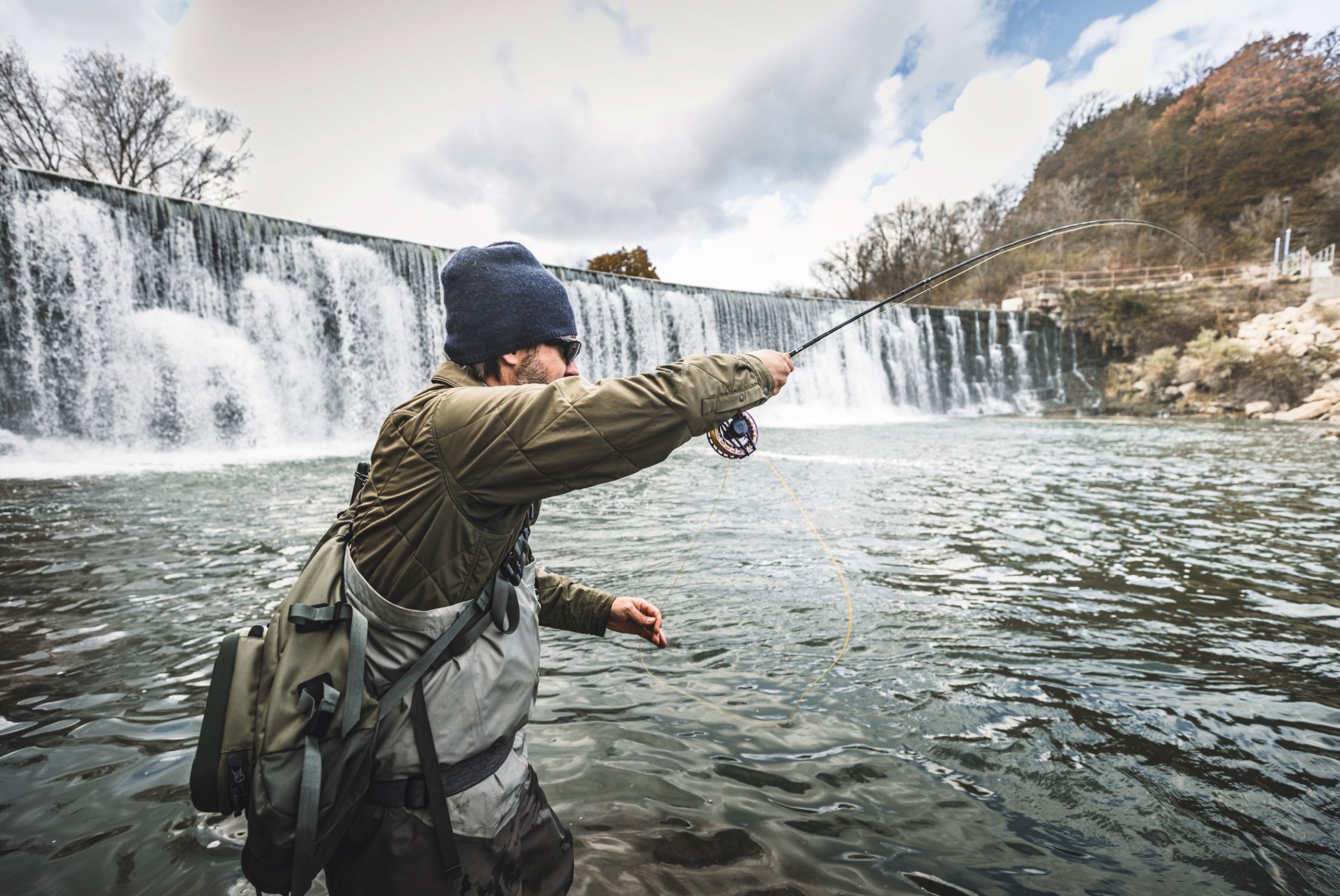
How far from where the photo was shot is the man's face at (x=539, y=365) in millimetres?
1691

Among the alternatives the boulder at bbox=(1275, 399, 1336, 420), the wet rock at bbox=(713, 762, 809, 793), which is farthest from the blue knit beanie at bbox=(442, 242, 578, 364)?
the boulder at bbox=(1275, 399, 1336, 420)

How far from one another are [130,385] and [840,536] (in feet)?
55.6

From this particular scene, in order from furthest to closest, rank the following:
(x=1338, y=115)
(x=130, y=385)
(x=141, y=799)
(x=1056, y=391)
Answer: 1. (x=1338, y=115)
2. (x=1056, y=391)
3. (x=130, y=385)
4. (x=141, y=799)

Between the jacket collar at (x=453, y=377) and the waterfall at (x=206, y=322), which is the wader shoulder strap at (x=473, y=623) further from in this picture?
the waterfall at (x=206, y=322)

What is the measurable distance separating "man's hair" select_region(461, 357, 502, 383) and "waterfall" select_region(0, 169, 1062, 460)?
1775 centimetres

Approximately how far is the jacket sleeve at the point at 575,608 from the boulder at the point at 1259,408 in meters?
33.2

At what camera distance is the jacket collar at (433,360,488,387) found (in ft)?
5.16

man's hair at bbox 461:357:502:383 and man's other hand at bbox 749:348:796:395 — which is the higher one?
man's hair at bbox 461:357:502:383

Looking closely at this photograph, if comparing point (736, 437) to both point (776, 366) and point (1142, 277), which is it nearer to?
point (776, 366)

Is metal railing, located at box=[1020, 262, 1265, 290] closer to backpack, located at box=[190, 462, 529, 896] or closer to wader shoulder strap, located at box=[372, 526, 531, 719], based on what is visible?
wader shoulder strap, located at box=[372, 526, 531, 719]

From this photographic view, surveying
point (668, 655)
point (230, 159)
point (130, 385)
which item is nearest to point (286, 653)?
point (668, 655)

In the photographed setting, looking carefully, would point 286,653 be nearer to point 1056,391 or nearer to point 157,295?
point 157,295

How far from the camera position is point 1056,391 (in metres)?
37.5

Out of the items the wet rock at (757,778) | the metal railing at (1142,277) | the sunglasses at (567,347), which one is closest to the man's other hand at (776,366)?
the sunglasses at (567,347)
